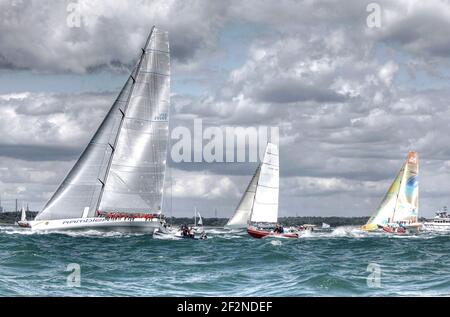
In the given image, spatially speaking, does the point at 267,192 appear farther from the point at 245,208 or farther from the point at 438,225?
the point at 438,225

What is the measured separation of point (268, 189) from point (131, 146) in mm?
22116

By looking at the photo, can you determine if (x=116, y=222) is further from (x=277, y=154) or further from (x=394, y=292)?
(x=394, y=292)

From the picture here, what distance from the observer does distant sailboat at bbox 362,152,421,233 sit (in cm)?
12800

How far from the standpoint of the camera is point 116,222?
89.2 m

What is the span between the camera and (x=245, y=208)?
121500 millimetres

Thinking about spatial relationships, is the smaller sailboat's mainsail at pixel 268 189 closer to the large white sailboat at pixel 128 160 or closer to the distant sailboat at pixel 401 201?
the large white sailboat at pixel 128 160

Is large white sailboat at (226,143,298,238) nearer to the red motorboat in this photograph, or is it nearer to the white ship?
the red motorboat

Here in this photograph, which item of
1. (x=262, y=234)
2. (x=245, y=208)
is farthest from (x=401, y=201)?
(x=262, y=234)

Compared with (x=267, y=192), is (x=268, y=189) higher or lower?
higher

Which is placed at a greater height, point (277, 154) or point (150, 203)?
point (277, 154)

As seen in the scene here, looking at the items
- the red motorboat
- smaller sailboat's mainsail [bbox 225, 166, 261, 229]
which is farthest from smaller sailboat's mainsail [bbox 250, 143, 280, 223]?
smaller sailboat's mainsail [bbox 225, 166, 261, 229]

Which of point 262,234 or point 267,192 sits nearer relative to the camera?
point 262,234
